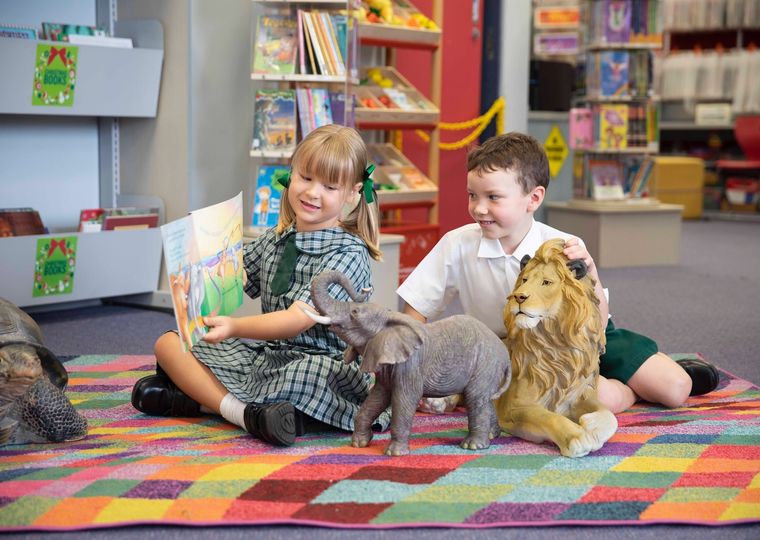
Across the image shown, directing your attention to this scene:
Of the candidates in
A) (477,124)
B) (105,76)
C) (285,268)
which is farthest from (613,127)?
(285,268)

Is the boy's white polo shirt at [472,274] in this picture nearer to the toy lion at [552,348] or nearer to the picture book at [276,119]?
the toy lion at [552,348]

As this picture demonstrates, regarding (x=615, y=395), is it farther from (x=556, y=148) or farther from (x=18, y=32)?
(x=556, y=148)

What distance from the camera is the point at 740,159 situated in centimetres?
977

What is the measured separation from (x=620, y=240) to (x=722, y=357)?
8.49 ft

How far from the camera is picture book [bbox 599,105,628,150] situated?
5859 mm

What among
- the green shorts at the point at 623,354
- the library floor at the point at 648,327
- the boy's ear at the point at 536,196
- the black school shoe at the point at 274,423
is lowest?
the library floor at the point at 648,327

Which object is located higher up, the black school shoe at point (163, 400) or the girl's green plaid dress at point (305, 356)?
the girl's green plaid dress at point (305, 356)

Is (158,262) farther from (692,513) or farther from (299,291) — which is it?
(692,513)

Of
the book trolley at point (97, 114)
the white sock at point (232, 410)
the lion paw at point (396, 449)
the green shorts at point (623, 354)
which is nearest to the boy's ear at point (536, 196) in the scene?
the green shorts at point (623, 354)

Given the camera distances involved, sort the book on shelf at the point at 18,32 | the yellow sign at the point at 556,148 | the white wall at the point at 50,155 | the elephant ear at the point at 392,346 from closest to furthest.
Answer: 1. the elephant ear at the point at 392,346
2. the book on shelf at the point at 18,32
3. the white wall at the point at 50,155
4. the yellow sign at the point at 556,148

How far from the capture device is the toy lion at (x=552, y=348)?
2066mm

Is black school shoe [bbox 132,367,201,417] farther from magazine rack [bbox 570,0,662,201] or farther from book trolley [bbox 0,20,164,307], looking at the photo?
magazine rack [bbox 570,0,662,201]

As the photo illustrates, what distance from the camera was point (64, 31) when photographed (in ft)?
12.3

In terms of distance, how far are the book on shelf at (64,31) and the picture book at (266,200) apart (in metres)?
0.91
